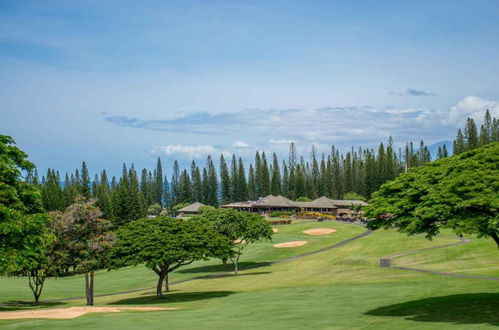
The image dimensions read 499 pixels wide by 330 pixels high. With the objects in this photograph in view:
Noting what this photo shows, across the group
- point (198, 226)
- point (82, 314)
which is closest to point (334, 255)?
point (198, 226)

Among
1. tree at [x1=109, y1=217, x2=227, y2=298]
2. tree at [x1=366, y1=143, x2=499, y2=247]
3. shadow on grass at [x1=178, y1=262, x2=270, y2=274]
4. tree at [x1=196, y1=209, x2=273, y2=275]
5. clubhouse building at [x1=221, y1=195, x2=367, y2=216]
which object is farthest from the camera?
clubhouse building at [x1=221, y1=195, x2=367, y2=216]

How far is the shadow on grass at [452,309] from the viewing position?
28.7 m

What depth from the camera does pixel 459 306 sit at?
106 feet

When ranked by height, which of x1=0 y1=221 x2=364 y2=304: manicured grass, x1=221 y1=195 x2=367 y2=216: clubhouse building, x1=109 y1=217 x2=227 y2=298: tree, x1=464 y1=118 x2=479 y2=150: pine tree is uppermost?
x1=464 y1=118 x2=479 y2=150: pine tree

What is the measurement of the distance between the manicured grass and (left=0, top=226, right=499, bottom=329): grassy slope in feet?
52.2

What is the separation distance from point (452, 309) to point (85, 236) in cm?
3910

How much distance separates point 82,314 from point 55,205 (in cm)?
10790

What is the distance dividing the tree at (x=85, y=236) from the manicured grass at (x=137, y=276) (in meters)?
13.5

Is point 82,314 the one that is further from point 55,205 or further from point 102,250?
point 55,205

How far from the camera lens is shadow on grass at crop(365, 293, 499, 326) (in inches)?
1129

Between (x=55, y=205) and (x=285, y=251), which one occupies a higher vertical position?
(x=55, y=205)

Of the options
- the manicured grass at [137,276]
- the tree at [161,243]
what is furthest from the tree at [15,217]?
the manicured grass at [137,276]

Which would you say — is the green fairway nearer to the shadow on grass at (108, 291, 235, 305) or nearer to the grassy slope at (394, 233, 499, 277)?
the grassy slope at (394, 233, 499, 277)

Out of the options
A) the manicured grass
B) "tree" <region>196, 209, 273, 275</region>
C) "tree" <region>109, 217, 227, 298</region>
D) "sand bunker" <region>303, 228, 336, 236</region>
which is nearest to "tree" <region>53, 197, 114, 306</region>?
"tree" <region>109, 217, 227, 298</region>
